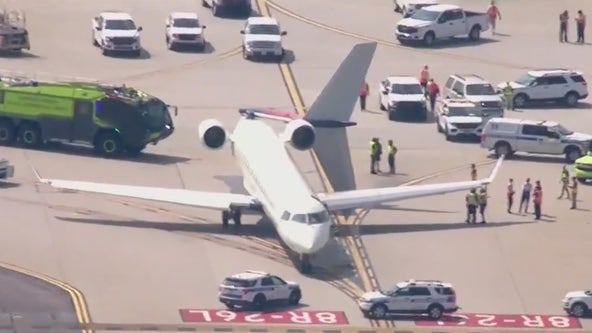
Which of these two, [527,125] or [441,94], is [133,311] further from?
[441,94]

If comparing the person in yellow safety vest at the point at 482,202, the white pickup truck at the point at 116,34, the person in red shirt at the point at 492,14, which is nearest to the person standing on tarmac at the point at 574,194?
the person in yellow safety vest at the point at 482,202

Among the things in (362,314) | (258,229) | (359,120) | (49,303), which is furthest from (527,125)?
(49,303)

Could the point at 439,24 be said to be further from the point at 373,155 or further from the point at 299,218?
the point at 299,218

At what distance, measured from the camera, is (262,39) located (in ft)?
431

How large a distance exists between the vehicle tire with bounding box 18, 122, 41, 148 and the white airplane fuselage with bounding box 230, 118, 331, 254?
39.1 ft

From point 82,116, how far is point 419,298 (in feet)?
97.0

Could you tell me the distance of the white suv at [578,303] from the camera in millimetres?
89188

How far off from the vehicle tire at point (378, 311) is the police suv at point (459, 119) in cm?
3092

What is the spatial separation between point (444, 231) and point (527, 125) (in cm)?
1526

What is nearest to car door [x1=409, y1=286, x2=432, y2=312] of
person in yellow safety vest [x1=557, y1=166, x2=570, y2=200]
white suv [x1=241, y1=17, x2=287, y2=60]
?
person in yellow safety vest [x1=557, y1=166, x2=570, y2=200]

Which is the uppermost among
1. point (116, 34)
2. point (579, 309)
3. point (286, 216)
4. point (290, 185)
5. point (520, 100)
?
point (290, 185)

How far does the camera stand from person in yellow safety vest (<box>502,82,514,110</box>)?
125 m

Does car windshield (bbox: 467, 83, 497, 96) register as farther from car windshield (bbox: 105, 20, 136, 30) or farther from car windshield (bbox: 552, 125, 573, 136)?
car windshield (bbox: 105, 20, 136, 30)

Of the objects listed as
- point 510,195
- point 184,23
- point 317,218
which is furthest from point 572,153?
point 184,23
